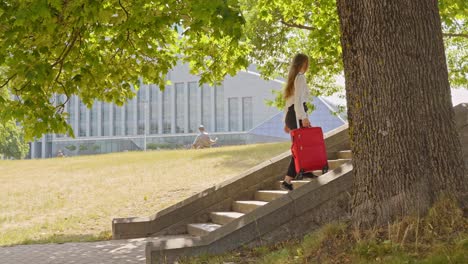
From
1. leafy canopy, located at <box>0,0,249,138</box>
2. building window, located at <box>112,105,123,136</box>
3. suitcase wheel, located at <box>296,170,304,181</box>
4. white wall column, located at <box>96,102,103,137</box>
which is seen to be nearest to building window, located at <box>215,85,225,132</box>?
building window, located at <box>112,105,123,136</box>

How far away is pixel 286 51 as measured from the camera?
58.2 feet

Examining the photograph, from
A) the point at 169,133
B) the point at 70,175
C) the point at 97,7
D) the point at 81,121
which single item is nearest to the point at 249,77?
the point at 169,133

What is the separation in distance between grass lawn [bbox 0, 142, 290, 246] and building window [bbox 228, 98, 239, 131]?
5154 cm

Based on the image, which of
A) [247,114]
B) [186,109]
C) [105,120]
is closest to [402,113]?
[247,114]

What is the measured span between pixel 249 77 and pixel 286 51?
5831 cm

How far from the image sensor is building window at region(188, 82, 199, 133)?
274 ft

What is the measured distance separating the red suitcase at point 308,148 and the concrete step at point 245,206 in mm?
1257

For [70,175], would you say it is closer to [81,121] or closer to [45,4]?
[45,4]

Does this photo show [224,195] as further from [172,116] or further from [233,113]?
[172,116]

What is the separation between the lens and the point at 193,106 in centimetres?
8400

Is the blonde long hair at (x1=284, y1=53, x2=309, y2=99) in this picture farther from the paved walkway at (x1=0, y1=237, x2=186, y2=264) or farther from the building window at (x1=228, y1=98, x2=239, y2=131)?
the building window at (x1=228, y1=98, x2=239, y2=131)

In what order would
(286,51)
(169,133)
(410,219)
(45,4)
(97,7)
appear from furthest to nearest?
(169,133)
(286,51)
(97,7)
(45,4)
(410,219)

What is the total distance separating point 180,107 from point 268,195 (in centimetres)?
7616

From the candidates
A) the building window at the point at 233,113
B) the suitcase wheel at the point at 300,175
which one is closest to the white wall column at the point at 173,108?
the building window at the point at 233,113
